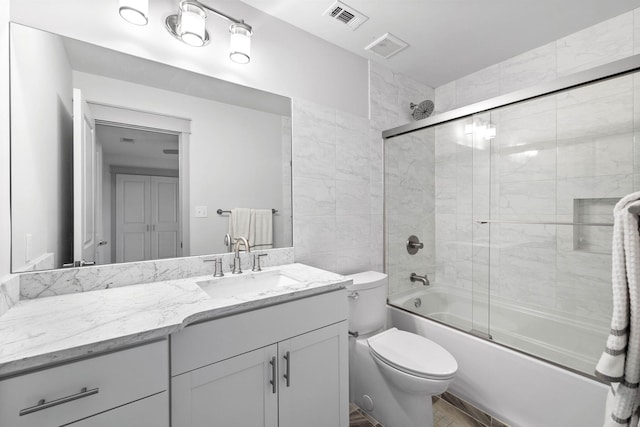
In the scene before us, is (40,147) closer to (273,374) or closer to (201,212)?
(201,212)

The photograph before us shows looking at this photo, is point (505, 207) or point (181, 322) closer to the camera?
point (181, 322)

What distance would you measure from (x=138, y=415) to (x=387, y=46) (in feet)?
7.75

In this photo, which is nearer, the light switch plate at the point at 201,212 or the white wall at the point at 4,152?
the white wall at the point at 4,152

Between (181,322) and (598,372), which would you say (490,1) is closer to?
(598,372)

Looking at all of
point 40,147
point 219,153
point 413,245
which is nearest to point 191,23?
point 219,153

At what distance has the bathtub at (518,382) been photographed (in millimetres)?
1300

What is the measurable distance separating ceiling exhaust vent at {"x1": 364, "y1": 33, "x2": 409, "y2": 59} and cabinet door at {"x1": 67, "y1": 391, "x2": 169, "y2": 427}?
2.24m

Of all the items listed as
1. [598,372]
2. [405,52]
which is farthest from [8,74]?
[405,52]

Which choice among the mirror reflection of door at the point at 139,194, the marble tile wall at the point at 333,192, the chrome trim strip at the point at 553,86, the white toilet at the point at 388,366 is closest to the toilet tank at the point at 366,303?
the white toilet at the point at 388,366

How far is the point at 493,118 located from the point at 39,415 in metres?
2.39

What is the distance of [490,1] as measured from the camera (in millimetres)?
1558

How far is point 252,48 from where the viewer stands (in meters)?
1.60

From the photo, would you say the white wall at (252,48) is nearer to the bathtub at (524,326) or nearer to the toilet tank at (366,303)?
the toilet tank at (366,303)

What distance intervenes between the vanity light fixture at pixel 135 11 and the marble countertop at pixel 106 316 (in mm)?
1161
